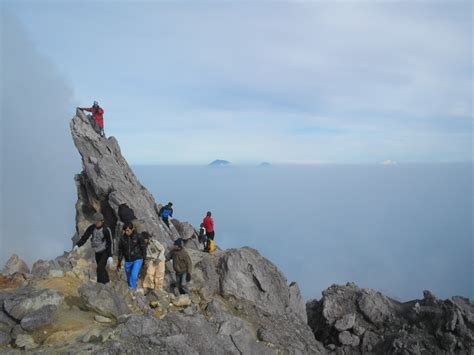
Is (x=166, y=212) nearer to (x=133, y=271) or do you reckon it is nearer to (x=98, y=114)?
(x=98, y=114)

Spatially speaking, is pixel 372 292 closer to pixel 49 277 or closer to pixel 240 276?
pixel 240 276

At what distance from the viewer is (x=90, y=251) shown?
23.8 m

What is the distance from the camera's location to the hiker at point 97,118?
31861mm

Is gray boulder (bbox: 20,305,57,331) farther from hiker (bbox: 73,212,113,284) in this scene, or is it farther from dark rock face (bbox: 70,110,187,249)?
dark rock face (bbox: 70,110,187,249)

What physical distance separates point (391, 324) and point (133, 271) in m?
28.7

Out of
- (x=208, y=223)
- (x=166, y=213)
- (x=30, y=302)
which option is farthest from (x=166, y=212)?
(x=30, y=302)

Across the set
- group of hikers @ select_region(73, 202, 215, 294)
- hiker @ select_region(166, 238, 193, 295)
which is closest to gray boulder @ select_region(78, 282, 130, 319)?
group of hikers @ select_region(73, 202, 215, 294)

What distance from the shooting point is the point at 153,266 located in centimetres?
1873

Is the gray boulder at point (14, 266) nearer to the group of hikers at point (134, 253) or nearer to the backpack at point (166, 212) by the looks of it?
the group of hikers at point (134, 253)

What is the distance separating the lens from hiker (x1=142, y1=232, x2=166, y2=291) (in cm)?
1855

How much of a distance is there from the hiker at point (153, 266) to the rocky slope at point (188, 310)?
2.57ft

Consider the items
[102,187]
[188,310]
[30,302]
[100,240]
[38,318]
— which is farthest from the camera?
[102,187]

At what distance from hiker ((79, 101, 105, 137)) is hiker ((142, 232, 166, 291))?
18.4 m

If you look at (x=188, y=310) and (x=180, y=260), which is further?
(x=180, y=260)
